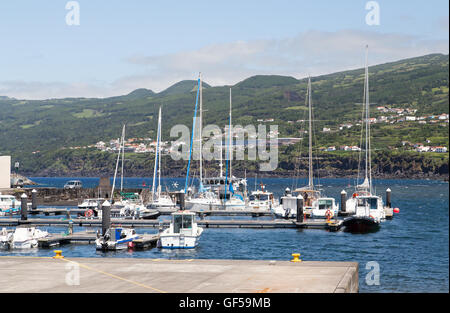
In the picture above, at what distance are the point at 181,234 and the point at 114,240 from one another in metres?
4.89

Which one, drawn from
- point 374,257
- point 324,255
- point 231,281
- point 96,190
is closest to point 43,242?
point 324,255

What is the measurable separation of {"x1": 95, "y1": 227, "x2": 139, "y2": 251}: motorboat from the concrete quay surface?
1628 centimetres

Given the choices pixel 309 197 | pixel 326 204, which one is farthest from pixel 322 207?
pixel 309 197

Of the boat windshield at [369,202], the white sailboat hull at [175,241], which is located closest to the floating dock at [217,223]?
the boat windshield at [369,202]

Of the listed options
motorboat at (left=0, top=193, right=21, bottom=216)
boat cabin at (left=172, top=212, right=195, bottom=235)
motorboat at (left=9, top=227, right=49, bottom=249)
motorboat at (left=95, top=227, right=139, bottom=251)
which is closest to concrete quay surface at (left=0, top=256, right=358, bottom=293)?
motorboat at (left=95, top=227, right=139, bottom=251)

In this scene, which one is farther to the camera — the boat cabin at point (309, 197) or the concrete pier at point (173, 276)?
the boat cabin at point (309, 197)

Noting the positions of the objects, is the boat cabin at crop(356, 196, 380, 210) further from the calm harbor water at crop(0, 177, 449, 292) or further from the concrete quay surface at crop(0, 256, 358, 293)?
the concrete quay surface at crop(0, 256, 358, 293)

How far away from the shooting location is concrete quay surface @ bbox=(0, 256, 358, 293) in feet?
66.5

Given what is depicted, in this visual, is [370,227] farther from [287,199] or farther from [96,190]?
[96,190]

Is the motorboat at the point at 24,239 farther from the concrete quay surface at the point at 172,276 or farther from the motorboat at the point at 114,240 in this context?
the concrete quay surface at the point at 172,276

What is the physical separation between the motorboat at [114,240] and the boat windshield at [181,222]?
335 centimetres

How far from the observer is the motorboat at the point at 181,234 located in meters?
44.7

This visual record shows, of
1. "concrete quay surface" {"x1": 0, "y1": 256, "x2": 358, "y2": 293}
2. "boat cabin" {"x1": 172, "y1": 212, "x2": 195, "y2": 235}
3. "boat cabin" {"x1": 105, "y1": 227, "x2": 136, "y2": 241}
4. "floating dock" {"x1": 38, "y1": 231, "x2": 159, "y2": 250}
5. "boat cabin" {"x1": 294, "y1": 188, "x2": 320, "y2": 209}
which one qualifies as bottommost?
"floating dock" {"x1": 38, "y1": 231, "x2": 159, "y2": 250}
